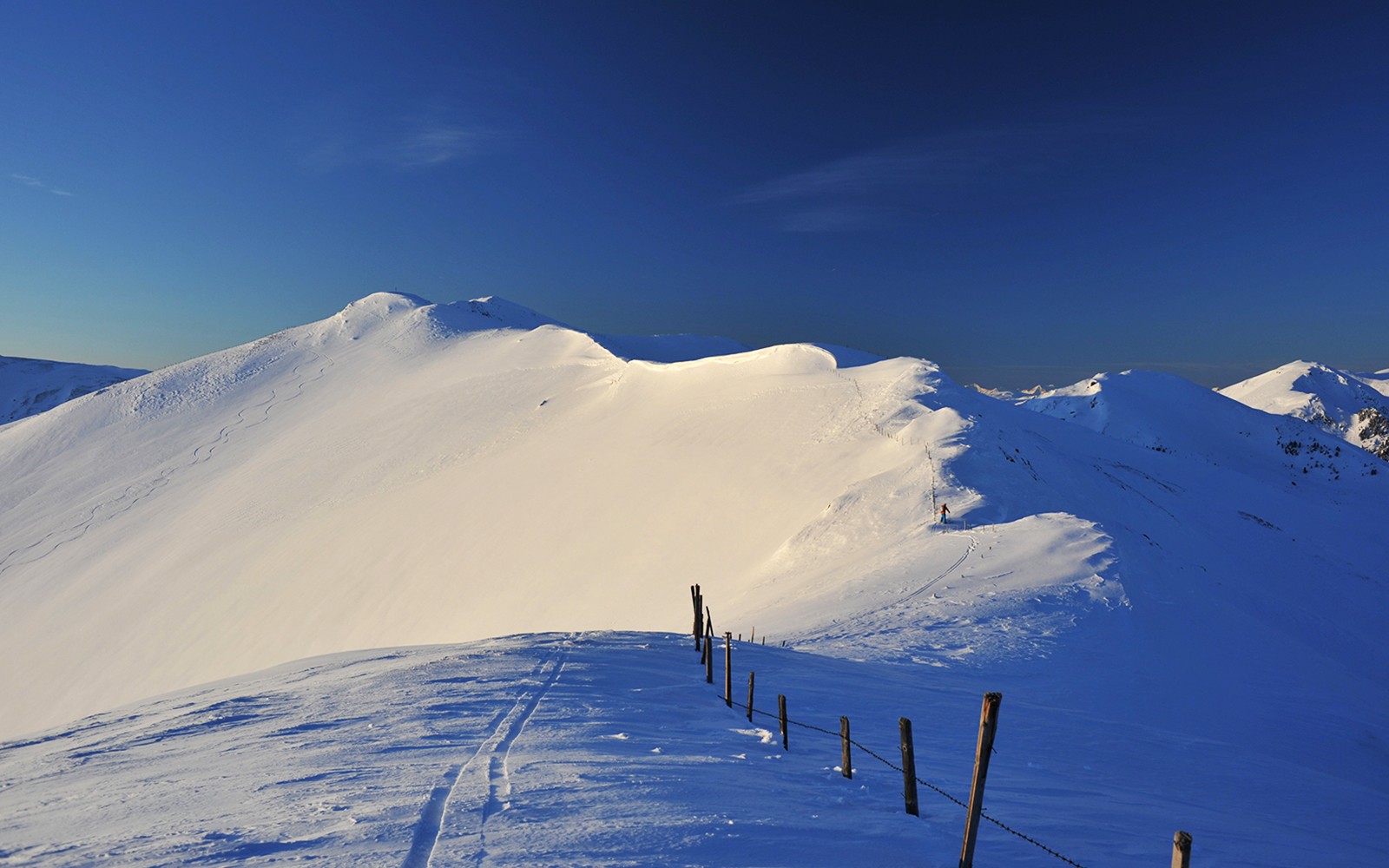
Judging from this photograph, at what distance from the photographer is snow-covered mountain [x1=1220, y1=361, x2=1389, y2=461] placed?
15962 cm

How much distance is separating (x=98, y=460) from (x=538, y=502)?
4186 centimetres

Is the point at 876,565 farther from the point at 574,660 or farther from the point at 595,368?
the point at 595,368

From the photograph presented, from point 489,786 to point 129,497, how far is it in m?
55.9

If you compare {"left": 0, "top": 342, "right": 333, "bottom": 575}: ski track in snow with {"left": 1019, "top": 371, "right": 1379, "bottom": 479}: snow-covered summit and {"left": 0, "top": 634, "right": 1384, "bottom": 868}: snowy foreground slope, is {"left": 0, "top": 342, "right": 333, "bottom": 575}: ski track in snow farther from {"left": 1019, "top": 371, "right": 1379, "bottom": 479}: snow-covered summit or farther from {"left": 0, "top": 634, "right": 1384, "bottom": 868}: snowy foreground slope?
{"left": 1019, "top": 371, "right": 1379, "bottom": 479}: snow-covered summit

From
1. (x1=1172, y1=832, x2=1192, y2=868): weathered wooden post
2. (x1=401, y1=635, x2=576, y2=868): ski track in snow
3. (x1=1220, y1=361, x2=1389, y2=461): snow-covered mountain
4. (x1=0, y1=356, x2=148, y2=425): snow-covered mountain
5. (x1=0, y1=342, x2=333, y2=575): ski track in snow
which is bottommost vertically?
(x1=401, y1=635, x2=576, y2=868): ski track in snow

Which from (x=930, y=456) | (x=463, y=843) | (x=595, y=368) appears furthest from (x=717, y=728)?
(x=595, y=368)

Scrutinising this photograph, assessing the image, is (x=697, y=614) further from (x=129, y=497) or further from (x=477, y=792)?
(x=129, y=497)

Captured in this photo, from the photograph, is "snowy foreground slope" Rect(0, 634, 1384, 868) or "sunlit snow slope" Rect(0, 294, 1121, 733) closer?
"snowy foreground slope" Rect(0, 634, 1384, 868)

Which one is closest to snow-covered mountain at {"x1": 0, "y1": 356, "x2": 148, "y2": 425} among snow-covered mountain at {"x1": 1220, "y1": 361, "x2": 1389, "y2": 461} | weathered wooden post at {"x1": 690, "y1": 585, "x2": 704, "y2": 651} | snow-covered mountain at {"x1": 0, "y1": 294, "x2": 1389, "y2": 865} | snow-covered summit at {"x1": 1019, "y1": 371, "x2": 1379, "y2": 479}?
snow-covered mountain at {"x1": 0, "y1": 294, "x2": 1389, "y2": 865}

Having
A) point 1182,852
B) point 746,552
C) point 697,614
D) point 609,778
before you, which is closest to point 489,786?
point 609,778

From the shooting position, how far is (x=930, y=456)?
1027 inches

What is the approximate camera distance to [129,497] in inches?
1871

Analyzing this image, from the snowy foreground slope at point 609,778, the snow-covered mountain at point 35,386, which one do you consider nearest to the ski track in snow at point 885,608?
the snowy foreground slope at point 609,778

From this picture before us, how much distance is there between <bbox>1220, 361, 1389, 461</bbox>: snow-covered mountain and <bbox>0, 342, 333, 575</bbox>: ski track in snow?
660ft
